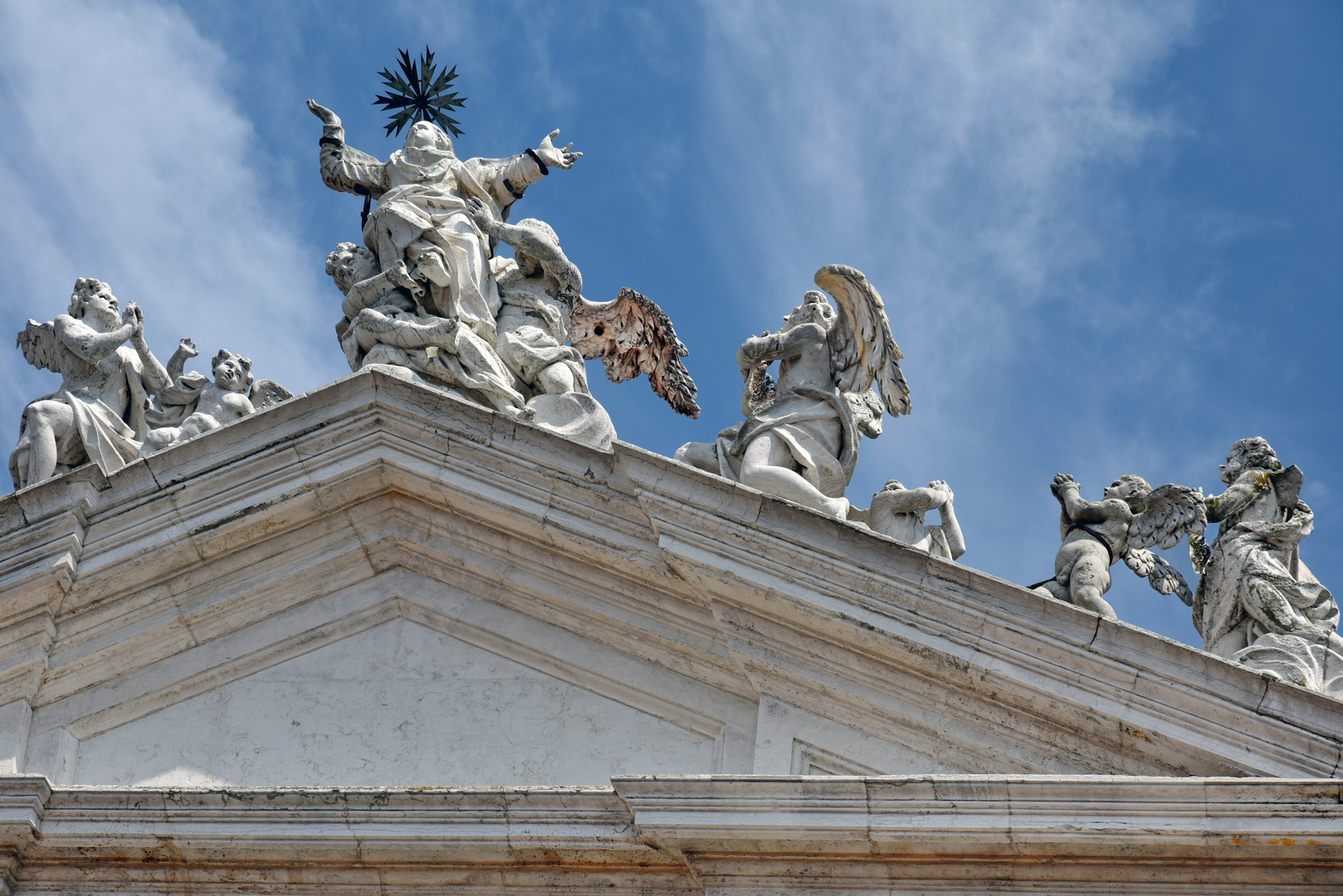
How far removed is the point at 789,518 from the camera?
9.62 metres

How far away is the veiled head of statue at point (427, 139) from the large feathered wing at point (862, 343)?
3293mm

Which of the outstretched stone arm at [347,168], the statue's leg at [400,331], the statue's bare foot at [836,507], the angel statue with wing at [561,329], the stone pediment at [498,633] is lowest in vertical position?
the stone pediment at [498,633]

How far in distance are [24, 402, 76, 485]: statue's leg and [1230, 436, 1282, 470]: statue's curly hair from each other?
276 inches

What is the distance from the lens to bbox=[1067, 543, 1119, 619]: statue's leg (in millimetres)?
9820

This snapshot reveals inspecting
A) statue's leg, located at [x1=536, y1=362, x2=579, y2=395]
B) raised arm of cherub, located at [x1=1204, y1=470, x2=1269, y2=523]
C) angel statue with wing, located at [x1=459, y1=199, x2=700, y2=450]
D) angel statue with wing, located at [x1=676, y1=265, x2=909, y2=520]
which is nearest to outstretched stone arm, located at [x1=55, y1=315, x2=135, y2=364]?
angel statue with wing, located at [x1=459, y1=199, x2=700, y2=450]

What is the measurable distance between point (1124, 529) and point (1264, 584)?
80cm

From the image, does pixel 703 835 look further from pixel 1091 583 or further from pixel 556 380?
pixel 556 380

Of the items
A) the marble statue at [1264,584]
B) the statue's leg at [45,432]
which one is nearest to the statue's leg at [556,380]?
the statue's leg at [45,432]

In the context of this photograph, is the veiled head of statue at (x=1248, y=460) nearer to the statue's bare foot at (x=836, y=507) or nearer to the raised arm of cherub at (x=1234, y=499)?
the raised arm of cherub at (x=1234, y=499)

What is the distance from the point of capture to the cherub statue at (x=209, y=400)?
11484 millimetres

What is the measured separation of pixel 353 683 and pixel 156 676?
110 cm

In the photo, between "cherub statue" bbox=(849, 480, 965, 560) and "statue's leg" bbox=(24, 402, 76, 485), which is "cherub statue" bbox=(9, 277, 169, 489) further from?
"cherub statue" bbox=(849, 480, 965, 560)

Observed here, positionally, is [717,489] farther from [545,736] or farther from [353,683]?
[353,683]

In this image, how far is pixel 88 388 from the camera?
11789mm
